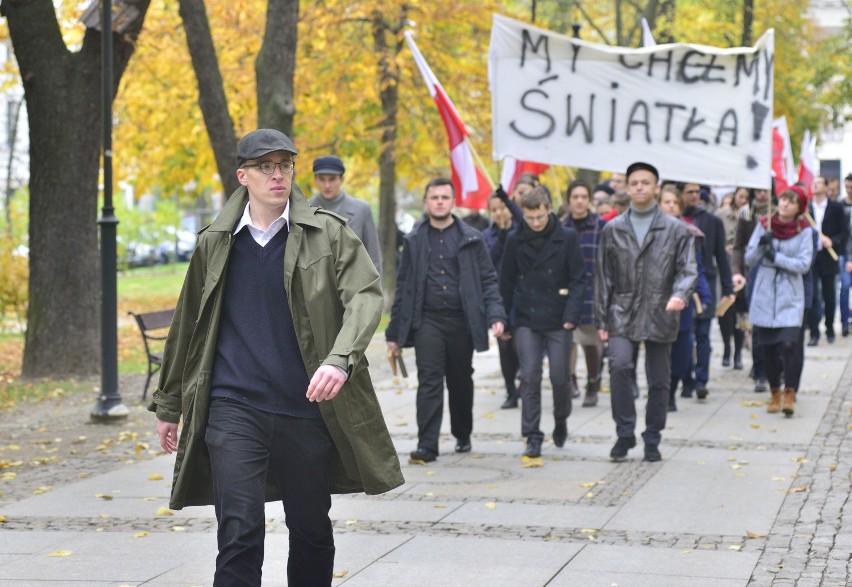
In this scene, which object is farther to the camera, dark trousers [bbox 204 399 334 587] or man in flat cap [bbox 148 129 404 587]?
man in flat cap [bbox 148 129 404 587]

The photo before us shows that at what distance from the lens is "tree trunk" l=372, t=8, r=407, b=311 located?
81.1 ft

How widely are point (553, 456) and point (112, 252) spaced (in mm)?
4212

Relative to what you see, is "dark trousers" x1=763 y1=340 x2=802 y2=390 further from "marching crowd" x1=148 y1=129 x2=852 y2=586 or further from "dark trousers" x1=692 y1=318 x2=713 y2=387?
"dark trousers" x1=692 y1=318 x2=713 y2=387

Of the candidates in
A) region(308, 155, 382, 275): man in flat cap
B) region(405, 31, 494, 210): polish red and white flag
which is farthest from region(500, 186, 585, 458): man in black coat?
region(405, 31, 494, 210): polish red and white flag

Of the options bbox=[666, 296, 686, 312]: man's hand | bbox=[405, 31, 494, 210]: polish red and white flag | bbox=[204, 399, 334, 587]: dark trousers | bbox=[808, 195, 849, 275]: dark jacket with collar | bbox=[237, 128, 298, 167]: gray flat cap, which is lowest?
bbox=[204, 399, 334, 587]: dark trousers

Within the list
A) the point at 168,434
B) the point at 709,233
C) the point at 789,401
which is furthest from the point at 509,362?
the point at 168,434

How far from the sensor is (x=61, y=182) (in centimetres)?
1477

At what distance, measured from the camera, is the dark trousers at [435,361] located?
32.0ft

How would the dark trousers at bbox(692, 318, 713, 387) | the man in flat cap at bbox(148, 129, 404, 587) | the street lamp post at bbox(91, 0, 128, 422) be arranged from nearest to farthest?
1. the man in flat cap at bbox(148, 129, 404, 587)
2. the street lamp post at bbox(91, 0, 128, 422)
3. the dark trousers at bbox(692, 318, 713, 387)

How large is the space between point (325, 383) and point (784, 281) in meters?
7.89

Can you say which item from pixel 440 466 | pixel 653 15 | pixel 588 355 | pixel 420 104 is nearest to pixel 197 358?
pixel 440 466

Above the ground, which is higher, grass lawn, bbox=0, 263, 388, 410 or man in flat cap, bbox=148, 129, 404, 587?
man in flat cap, bbox=148, 129, 404, 587

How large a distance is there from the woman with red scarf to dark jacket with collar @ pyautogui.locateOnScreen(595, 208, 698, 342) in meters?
2.41

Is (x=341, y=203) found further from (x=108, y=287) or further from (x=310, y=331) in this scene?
(x=310, y=331)
